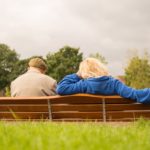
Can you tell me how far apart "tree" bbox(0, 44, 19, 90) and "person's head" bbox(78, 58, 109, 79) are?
74557 mm

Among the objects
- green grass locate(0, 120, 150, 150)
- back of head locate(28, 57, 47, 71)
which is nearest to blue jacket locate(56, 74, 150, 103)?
back of head locate(28, 57, 47, 71)

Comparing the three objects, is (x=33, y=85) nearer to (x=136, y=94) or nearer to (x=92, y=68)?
(x=92, y=68)

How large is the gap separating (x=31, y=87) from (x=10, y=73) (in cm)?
7580

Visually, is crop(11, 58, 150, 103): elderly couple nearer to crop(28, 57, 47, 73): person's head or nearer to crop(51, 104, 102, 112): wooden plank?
crop(51, 104, 102, 112): wooden plank

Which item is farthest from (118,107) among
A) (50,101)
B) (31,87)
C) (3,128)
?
(3,128)

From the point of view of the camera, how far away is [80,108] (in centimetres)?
746

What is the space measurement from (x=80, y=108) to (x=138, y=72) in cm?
5012

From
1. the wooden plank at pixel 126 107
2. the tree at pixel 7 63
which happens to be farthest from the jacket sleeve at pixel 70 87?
the tree at pixel 7 63

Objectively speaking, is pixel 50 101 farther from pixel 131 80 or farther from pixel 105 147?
pixel 131 80

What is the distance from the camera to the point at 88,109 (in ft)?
24.5

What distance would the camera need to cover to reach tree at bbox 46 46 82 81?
242ft

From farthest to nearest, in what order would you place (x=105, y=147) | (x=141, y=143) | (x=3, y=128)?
(x=3, y=128)
(x=141, y=143)
(x=105, y=147)

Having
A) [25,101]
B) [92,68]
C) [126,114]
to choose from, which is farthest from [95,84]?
[25,101]

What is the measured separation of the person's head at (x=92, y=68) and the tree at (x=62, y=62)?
214ft
